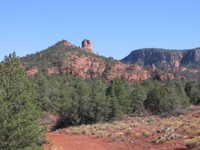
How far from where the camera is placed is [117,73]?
13150cm

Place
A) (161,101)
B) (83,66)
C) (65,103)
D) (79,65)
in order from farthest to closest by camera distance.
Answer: (83,66) < (79,65) < (161,101) < (65,103)

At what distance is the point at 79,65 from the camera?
132 m

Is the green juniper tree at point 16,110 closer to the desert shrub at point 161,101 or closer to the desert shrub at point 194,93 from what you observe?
the desert shrub at point 161,101

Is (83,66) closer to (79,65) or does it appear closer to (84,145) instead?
(79,65)

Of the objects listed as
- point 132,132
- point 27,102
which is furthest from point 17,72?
point 132,132

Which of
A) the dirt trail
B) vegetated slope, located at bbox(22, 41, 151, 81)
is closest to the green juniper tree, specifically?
the dirt trail

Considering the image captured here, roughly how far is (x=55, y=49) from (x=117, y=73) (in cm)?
3380

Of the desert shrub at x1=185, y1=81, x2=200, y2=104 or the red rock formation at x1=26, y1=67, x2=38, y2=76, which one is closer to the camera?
the desert shrub at x1=185, y1=81, x2=200, y2=104

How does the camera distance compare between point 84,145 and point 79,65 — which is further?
point 79,65

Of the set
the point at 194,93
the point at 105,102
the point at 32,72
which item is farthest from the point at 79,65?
→ the point at 105,102

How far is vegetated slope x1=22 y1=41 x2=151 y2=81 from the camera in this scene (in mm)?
125438

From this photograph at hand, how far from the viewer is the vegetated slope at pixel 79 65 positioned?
12544 centimetres

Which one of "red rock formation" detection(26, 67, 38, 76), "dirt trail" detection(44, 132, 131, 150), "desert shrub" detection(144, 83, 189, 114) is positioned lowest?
"dirt trail" detection(44, 132, 131, 150)

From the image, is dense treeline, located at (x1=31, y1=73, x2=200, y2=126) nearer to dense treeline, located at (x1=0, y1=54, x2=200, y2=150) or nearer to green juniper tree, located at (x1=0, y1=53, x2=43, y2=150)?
dense treeline, located at (x1=0, y1=54, x2=200, y2=150)
